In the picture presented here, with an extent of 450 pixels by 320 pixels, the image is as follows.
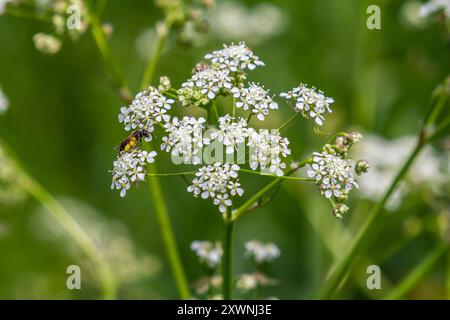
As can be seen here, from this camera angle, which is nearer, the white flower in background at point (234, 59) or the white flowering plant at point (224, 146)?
the white flowering plant at point (224, 146)

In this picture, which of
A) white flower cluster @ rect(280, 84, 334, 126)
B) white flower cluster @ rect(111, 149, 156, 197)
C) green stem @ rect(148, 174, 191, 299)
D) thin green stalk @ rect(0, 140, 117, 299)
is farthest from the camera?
thin green stalk @ rect(0, 140, 117, 299)

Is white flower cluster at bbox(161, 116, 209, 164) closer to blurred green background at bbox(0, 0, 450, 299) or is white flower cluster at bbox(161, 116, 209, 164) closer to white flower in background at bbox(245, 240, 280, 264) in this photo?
white flower in background at bbox(245, 240, 280, 264)

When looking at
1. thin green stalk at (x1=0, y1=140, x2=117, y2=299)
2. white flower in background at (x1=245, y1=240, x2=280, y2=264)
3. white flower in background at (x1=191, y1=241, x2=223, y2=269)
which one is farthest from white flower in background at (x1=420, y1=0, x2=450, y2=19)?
thin green stalk at (x1=0, y1=140, x2=117, y2=299)

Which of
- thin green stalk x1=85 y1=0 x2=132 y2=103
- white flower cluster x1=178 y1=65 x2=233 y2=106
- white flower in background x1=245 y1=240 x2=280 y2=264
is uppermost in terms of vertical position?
thin green stalk x1=85 y1=0 x2=132 y2=103

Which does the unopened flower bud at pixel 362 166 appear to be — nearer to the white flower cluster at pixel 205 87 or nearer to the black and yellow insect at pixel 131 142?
the white flower cluster at pixel 205 87

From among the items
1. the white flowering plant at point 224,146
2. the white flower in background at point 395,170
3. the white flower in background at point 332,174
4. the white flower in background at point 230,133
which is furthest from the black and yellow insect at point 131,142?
the white flower in background at point 395,170

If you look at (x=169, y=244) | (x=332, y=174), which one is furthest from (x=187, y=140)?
(x=169, y=244)
